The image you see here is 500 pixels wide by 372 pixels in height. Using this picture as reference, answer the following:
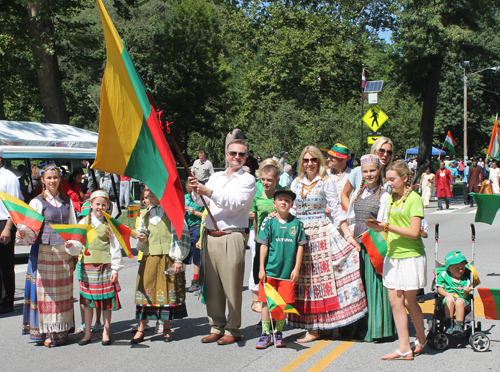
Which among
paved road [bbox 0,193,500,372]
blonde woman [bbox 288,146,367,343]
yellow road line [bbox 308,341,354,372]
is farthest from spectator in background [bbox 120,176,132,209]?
yellow road line [bbox 308,341,354,372]

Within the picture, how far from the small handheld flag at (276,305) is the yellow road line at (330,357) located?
50 centimetres

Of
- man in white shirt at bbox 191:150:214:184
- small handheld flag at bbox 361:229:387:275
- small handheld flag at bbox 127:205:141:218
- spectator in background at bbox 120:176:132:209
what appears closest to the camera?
small handheld flag at bbox 361:229:387:275

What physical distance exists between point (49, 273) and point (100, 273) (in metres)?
0.50

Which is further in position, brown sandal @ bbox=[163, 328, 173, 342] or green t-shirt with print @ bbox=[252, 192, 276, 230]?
green t-shirt with print @ bbox=[252, 192, 276, 230]

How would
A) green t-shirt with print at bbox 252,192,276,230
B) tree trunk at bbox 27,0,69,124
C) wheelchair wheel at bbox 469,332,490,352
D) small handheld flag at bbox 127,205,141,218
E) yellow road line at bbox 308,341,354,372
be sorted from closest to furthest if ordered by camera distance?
yellow road line at bbox 308,341,354,372 < wheelchair wheel at bbox 469,332,490,352 < small handheld flag at bbox 127,205,141,218 < green t-shirt with print at bbox 252,192,276,230 < tree trunk at bbox 27,0,69,124

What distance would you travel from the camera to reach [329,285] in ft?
18.3

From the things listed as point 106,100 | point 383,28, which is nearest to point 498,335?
point 106,100

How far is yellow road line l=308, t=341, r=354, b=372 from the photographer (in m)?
4.93

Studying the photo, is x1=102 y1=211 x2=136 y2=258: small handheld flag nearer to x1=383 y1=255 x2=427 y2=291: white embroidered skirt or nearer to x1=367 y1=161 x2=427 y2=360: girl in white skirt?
x1=367 y1=161 x2=427 y2=360: girl in white skirt

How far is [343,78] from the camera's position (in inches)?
1412

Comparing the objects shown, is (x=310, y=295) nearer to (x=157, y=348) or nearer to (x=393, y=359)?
(x=393, y=359)

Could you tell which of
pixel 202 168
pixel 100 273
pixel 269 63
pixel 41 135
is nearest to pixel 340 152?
pixel 100 273

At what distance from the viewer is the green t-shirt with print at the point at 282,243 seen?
5.45m

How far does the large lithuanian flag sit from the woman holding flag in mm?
1394
